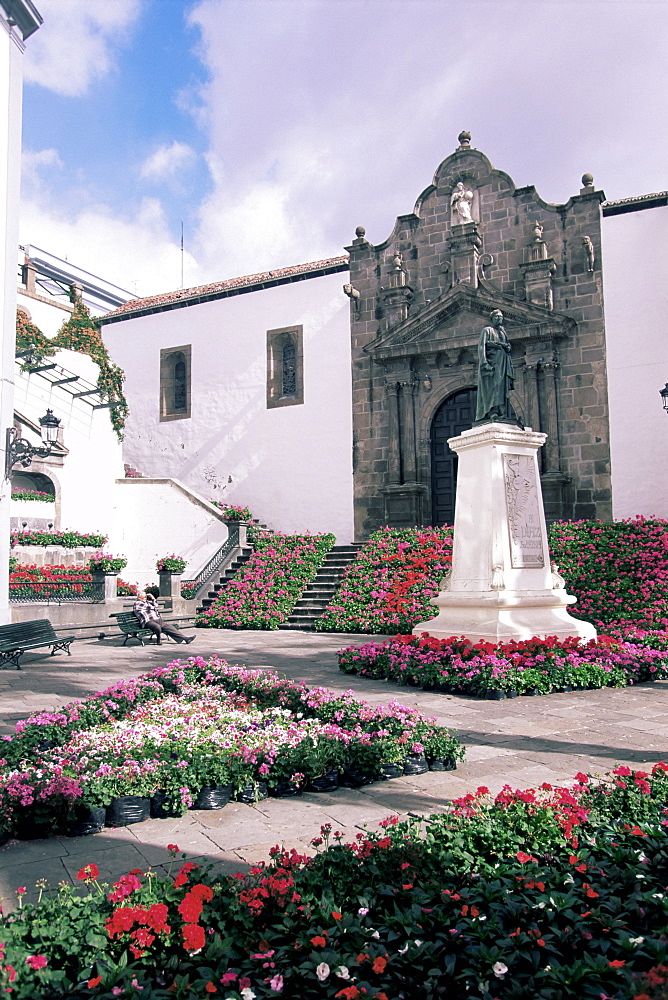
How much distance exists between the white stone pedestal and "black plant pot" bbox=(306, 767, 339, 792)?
4.39m

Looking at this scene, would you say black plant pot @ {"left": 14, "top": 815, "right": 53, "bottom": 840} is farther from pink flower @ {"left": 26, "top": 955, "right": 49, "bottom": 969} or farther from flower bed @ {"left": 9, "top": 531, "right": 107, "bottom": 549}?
flower bed @ {"left": 9, "top": 531, "right": 107, "bottom": 549}

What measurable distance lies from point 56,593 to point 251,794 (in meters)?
11.1

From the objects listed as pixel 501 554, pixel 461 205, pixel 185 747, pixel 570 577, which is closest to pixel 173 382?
pixel 461 205

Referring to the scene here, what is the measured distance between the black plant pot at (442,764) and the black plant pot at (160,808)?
62.8 inches

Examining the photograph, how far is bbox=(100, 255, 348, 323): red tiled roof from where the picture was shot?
21513mm

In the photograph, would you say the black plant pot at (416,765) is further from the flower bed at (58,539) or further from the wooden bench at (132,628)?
the flower bed at (58,539)

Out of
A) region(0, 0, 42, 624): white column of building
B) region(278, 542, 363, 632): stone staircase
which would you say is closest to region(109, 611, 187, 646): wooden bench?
region(0, 0, 42, 624): white column of building

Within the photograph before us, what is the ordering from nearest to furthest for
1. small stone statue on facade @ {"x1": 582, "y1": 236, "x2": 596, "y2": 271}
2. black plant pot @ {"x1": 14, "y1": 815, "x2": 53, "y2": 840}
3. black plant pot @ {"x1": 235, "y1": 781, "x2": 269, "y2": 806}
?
1. black plant pot @ {"x1": 14, "y1": 815, "x2": 53, "y2": 840}
2. black plant pot @ {"x1": 235, "y1": 781, "x2": 269, "y2": 806}
3. small stone statue on facade @ {"x1": 582, "y1": 236, "x2": 596, "y2": 271}

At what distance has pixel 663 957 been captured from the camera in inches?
81.4

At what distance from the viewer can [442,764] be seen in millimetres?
4641

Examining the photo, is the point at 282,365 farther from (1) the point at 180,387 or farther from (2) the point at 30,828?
(2) the point at 30,828

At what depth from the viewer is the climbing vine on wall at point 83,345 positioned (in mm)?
20837

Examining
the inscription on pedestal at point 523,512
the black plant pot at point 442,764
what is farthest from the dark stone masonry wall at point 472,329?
the black plant pot at point 442,764

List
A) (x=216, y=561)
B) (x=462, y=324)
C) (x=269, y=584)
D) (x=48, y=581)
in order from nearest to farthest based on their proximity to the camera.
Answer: (x=48, y=581)
(x=269, y=584)
(x=216, y=561)
(x=462, y=324)
